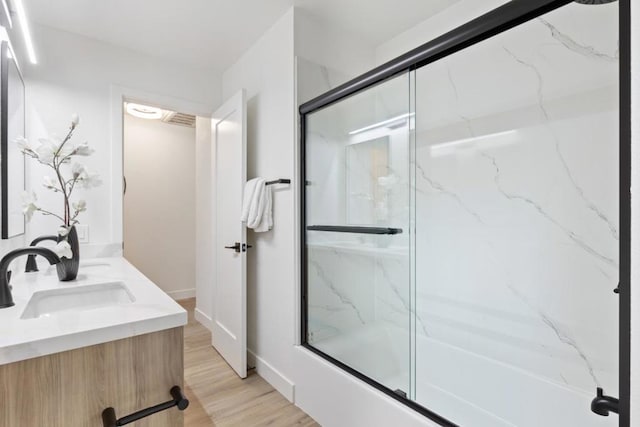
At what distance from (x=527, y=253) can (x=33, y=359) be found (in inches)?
79.3

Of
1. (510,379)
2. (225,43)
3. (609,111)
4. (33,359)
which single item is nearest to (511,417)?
(510,379)

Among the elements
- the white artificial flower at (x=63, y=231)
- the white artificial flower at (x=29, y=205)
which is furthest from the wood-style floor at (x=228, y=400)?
the white artificial flower at (x=29, y=205)

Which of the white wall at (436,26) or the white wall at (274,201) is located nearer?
the white wall at (436,26)

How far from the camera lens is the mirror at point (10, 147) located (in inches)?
57.7

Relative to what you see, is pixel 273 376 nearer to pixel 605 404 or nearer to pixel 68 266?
pixel 68 266

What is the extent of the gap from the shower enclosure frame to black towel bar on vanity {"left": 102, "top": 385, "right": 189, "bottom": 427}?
3.10 feet

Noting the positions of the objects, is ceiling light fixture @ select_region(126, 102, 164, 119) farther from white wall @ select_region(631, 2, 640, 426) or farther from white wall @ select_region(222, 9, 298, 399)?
white wall @ select_region(631, 2, 640, 426)

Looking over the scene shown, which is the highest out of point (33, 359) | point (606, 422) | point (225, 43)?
point (225, 43)

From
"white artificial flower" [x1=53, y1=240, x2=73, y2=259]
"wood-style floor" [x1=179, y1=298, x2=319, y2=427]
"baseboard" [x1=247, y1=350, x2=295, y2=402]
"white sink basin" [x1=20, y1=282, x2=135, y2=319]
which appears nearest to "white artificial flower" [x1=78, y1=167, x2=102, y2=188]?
"white artificial flower" [x1=53, y1=240, x2=73, y2=259]

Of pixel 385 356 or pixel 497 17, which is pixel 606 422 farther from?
pixel 497 17

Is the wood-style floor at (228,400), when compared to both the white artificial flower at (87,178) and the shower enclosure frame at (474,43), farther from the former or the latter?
the white artificial flower at (87,178)

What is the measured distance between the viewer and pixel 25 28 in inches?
62.2

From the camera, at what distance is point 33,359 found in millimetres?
782

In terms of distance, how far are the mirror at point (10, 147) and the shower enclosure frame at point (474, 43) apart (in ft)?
4.80
